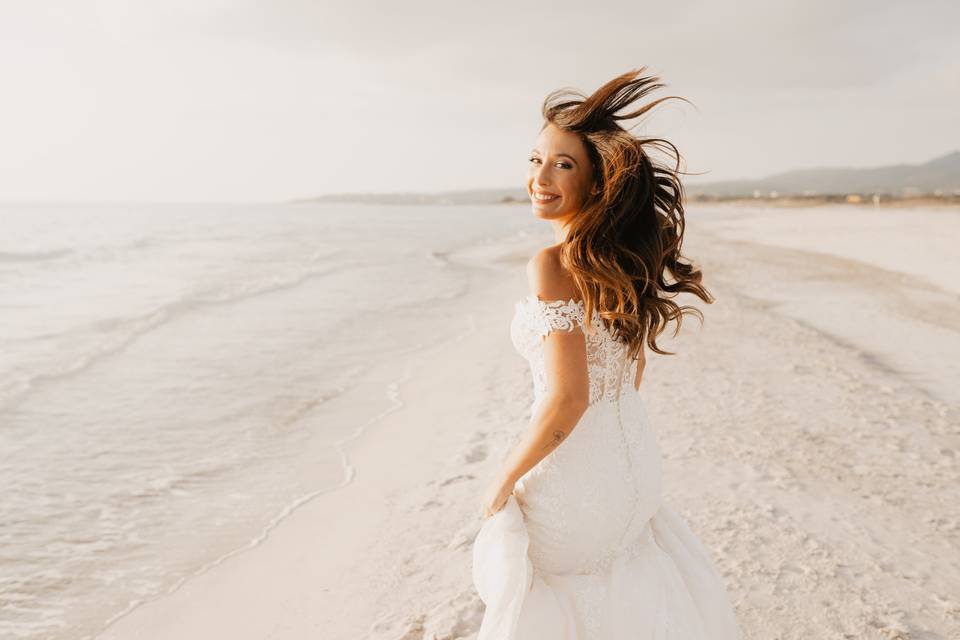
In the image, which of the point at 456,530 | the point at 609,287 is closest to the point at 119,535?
the point at 456,530

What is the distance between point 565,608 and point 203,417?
6146mm

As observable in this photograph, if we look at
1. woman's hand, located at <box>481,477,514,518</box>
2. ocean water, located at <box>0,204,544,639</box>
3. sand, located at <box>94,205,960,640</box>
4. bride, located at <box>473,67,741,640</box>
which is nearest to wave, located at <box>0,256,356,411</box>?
ocean water, located at <box>0,204,544,639</box>

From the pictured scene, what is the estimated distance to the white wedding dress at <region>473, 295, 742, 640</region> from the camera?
7.03 feet

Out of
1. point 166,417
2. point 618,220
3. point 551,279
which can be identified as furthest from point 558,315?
point 166,417

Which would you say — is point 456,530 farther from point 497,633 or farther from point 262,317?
point 262,317

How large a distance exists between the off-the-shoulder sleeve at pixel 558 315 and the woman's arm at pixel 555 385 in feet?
0.03

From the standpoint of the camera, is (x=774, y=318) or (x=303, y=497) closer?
(x=303, y=497)

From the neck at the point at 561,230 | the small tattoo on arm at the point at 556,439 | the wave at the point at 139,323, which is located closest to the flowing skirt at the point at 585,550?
the small tattoo on arm at the point at 556,439

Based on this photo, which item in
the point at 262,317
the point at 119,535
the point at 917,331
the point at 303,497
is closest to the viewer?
the point at 119,535

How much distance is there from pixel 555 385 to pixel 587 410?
0.24 m

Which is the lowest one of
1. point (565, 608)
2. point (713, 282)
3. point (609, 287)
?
point (713, 282)

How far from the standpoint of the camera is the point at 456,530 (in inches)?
173

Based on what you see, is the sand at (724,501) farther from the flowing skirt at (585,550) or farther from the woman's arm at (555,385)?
the woman's arm at (555,385)

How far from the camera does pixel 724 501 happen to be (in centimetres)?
458
